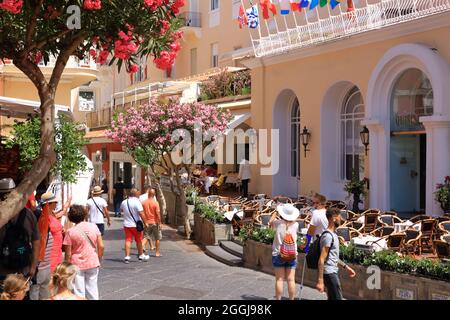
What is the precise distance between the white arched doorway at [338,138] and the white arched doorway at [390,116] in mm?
2010

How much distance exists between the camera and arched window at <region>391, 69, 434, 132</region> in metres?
17.0

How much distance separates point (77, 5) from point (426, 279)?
19.7 feet

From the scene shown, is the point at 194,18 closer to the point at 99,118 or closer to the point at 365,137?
the point at 99,118

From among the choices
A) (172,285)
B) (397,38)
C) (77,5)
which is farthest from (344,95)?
(77,5)

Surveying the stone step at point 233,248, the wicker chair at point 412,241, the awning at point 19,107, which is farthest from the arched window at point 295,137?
the awning at point 19,107

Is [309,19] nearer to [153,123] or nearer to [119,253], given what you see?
[153,123]

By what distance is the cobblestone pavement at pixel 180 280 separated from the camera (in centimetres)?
1092

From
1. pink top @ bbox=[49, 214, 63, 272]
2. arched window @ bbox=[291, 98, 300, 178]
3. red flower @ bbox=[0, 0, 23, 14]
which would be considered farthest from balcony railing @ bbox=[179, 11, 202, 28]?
red flower @ bbox=[0, 0, 23, 14]

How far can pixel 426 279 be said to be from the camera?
930cm

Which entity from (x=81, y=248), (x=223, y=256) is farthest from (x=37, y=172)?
(x=223, y=256)

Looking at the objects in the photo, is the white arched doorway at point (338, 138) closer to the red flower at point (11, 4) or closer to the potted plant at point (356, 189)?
the potted plant at point (356, 189)

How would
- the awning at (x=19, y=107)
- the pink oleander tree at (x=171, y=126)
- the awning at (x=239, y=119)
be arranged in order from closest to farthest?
1. the awning at (x=19, y=107)
2. the pink oleander tree at (x=171, y=126)
3. the awning at (x=239, y=119)

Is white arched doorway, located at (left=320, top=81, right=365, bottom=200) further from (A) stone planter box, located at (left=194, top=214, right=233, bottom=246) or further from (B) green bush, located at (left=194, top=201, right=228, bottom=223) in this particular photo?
(A) stone planter box, located at (left=194, top=214, right=233, bottom=246)

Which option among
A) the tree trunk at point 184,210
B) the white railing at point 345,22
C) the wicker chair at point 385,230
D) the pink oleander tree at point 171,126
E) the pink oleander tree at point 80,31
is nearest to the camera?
the pink oleander tree at point 80,31
